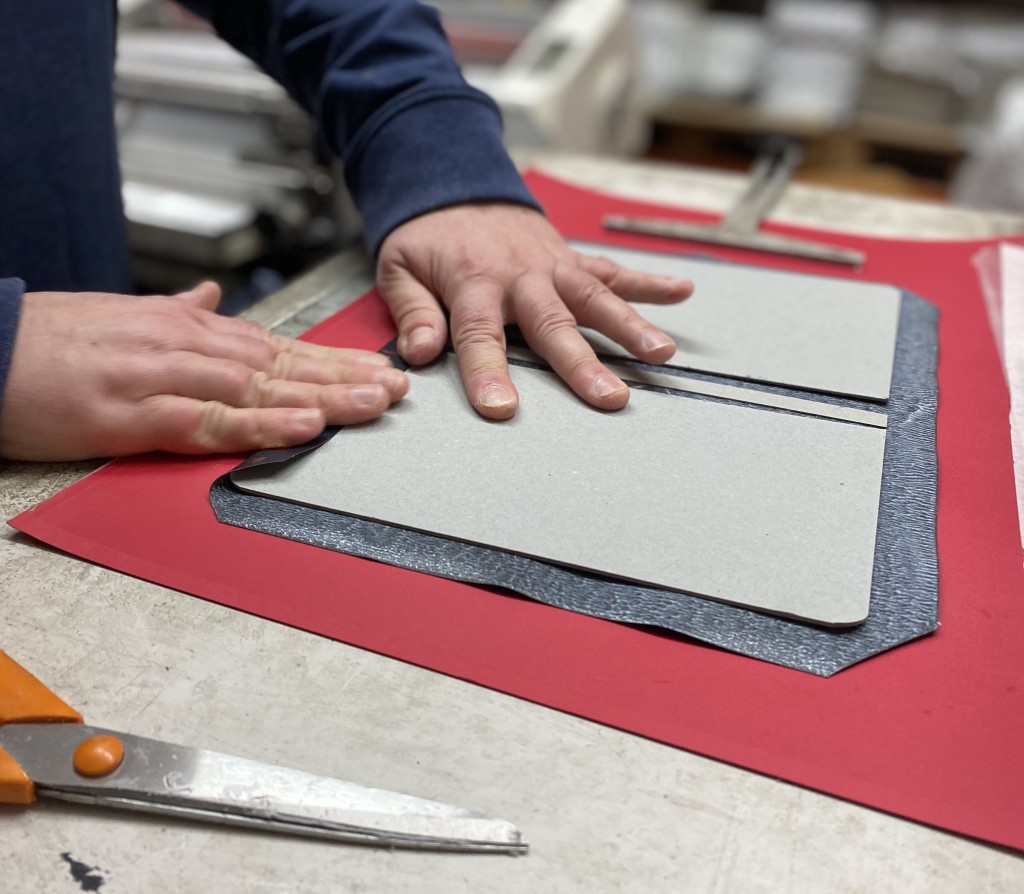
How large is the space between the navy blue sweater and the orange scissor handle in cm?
48

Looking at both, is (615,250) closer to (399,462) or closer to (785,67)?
(399,462)

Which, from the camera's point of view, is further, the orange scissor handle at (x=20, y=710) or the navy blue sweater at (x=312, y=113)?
the navy blue sweater at (x=312, y=113)

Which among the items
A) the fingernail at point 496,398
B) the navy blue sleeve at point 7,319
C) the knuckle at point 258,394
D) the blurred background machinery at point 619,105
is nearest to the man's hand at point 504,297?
the fingernail at point 496,398

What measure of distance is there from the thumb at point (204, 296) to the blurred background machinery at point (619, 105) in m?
0.49

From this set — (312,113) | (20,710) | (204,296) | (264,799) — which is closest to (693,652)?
(264,799)

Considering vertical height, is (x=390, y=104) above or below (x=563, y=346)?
above

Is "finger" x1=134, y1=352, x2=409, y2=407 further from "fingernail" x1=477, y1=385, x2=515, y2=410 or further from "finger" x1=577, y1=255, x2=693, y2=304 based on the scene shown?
"finger" x1=577, y1=255, x2=693, y2=304

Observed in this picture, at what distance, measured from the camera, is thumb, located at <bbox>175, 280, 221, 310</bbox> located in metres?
0.60

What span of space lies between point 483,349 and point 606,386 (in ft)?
0.32

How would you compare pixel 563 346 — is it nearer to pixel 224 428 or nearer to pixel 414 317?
pixel 414 317

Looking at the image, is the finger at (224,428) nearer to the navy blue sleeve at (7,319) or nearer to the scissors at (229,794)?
the navy blue sleeve at (7,319)

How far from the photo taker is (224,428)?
0.53 m

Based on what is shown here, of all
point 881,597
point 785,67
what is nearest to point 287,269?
point 881,597

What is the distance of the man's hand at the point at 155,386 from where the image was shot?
51 centimetres
